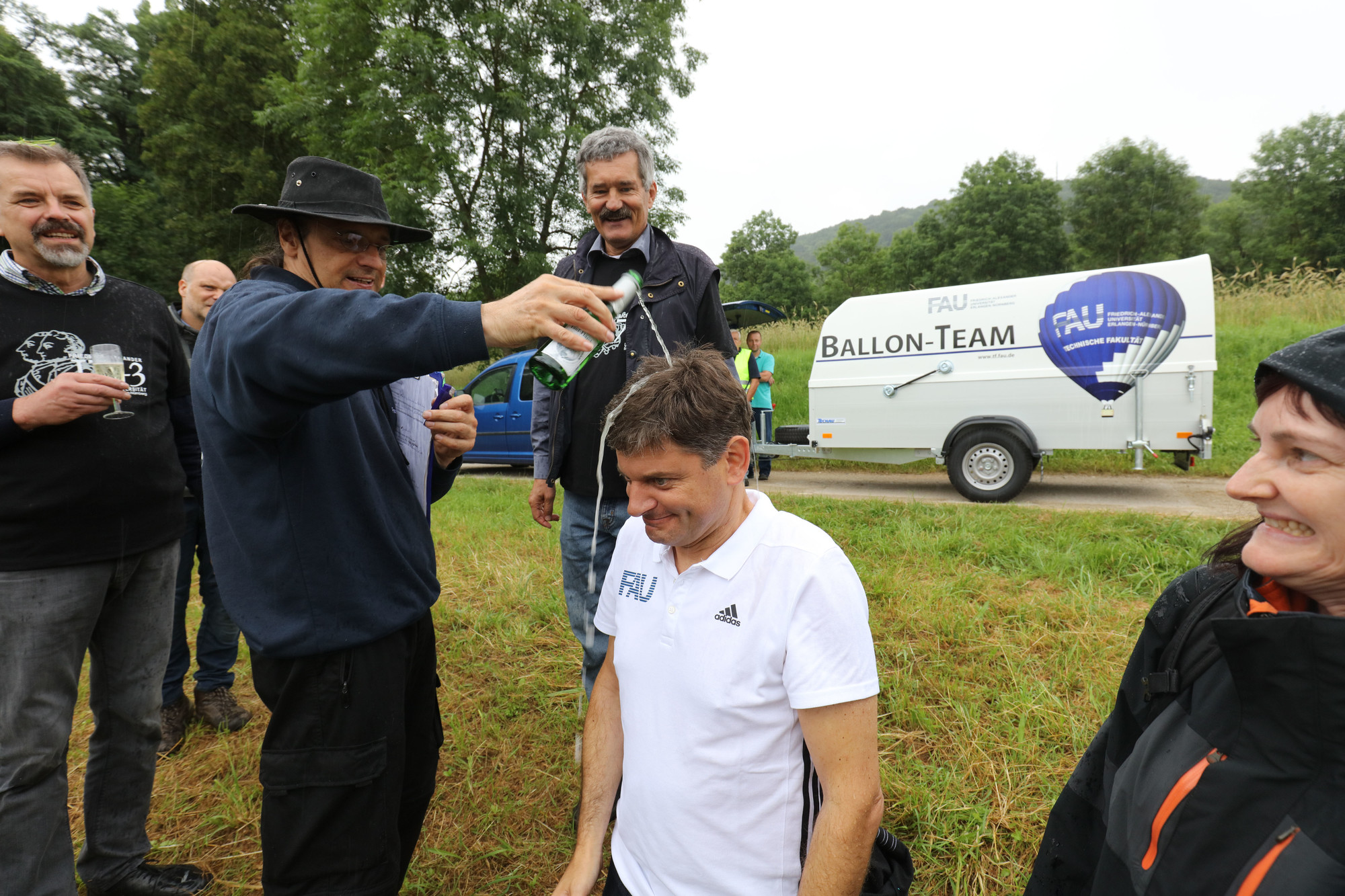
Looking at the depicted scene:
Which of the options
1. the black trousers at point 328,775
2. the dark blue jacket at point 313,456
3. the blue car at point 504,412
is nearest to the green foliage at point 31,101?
the blue car at point 504,412

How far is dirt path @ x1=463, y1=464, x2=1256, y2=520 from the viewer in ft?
24.9

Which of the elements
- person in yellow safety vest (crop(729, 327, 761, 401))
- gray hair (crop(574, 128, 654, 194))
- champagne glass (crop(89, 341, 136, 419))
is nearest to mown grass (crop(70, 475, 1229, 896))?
champagne glass (crop(89, 341, 136, 419))

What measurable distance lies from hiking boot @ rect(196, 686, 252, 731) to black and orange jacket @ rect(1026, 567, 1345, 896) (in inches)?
155

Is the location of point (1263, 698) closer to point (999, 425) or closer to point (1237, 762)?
point (1237, 762)

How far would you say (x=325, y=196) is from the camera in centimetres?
178

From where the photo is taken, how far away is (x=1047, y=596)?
435 centimetres

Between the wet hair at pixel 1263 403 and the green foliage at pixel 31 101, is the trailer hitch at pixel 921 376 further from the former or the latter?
the green foliage at pixel 31 101

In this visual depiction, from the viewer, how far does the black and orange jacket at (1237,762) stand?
97cm

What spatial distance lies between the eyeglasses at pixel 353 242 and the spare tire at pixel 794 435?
9348mm

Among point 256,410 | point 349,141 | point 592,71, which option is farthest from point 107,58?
point 256,410

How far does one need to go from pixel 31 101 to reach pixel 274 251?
28.8 metres

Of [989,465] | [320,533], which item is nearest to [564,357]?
[320,533]

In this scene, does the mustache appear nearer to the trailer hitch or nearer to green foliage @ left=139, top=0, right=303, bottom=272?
the trailer hitch

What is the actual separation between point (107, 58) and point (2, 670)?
34.6 meters
